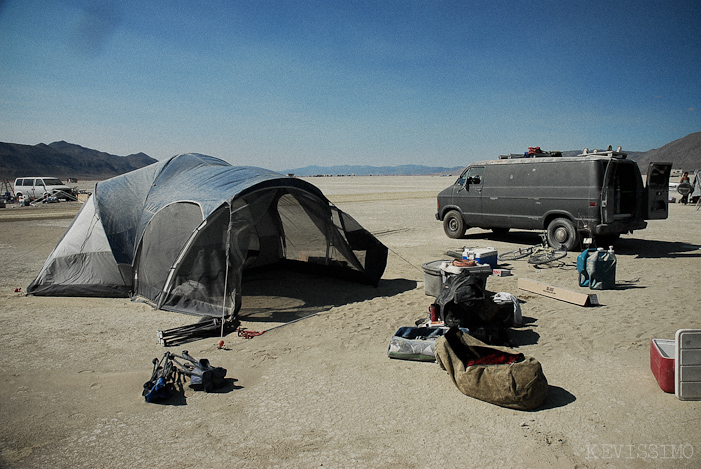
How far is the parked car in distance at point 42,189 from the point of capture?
31188mm

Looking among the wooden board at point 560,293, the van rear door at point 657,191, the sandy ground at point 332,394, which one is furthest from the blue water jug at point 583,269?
the van rear door at point 657,191

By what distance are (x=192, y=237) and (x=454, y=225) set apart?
30.0 ft

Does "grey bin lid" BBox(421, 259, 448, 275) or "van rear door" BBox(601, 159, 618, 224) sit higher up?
"van rear door" BBox(601, 159, 618, 224)

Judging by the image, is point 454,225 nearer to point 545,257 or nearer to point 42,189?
point 545,257

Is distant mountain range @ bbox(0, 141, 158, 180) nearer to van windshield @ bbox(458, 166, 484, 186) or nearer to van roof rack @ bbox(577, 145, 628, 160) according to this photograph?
van windshield @ bbox(458, 166, 484, 186)

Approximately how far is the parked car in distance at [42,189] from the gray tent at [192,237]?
Answer: 85.4 feet

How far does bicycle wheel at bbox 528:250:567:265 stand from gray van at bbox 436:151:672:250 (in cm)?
83

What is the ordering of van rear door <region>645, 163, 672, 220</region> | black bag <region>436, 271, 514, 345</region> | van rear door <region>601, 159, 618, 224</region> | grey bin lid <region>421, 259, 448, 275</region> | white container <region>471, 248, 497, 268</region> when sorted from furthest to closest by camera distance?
van rear door <region>645, 163, 672, 220</region> < van rear door <region>601, 159, 618, 224</region> < white container <region>471, 248, 497, 268</region> < grey bin lid <region>421, 259, 448, 275</region> < black bag <region>436, 271, 514, 345</region>

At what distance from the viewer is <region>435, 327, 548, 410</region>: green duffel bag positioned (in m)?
4.14

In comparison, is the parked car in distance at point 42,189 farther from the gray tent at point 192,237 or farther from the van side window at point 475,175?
the van side window at point 475,175

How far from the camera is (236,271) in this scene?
6.75 metres

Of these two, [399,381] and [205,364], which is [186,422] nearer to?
[205,364]

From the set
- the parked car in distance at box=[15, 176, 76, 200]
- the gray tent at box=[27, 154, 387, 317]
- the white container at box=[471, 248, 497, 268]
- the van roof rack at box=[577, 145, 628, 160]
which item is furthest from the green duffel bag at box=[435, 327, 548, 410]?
the parked car in distance at box=[15, 176, 76, 200]

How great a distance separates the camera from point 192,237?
692cm
